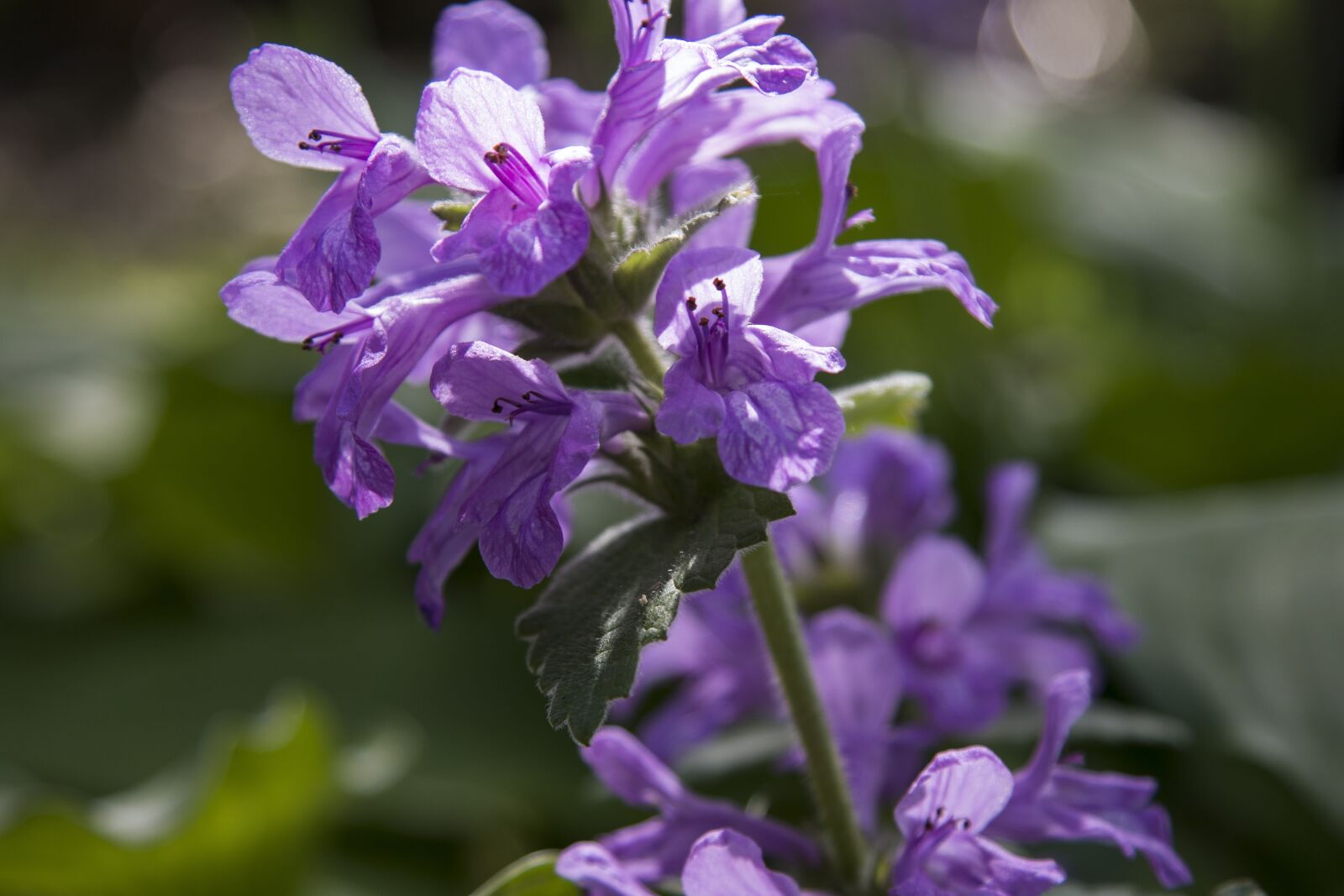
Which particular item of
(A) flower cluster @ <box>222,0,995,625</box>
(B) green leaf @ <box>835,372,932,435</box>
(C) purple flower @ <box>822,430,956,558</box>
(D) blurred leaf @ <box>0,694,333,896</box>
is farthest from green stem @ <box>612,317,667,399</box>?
(D) blurred leaf @ <box>0,694,333,896</box>

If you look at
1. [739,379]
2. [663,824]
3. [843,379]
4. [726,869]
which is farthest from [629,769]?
[843,379]

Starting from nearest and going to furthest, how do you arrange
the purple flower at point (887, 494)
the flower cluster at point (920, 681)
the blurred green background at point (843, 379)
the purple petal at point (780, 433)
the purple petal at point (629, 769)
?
the purple petal at point (780, 433) < the flower cluster at point (920, 681) < the purple petal at point (629, 769) < the purple flower at point (887, 494) < the blurred green background at point (843, 379)

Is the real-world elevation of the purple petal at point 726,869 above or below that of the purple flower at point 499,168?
below

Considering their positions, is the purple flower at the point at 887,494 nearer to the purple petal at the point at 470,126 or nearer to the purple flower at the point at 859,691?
the purple flower at the point at 859,691

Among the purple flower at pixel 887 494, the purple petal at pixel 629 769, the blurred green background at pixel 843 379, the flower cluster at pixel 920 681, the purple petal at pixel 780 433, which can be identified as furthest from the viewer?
the blurred green background at pixel 843 379

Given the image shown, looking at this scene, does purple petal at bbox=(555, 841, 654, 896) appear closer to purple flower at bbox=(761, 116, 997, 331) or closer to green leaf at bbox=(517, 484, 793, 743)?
green leaf at bbox=(517, 484, 793, 743)

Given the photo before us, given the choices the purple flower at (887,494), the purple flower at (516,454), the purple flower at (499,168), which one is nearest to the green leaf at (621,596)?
the purple flower at (516,454)
